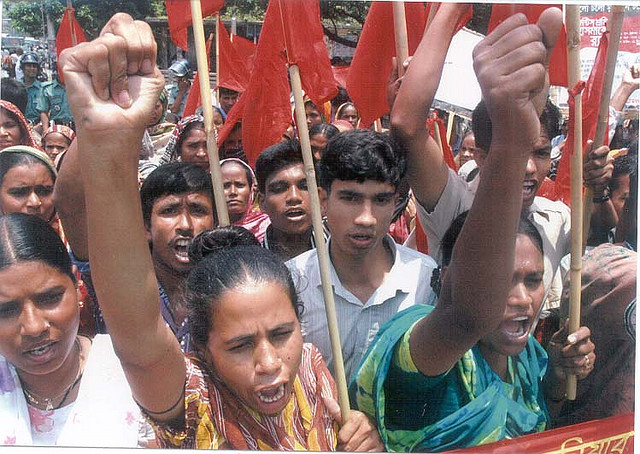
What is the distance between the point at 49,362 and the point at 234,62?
130cm

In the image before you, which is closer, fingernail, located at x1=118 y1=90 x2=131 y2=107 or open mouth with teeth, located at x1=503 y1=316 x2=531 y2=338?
fingernail, located at x1=118 y1=90 x2=131 y2=107

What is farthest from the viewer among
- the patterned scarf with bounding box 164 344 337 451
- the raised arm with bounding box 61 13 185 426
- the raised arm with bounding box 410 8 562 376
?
the patterned scarf with bounding box 164 344 337 451

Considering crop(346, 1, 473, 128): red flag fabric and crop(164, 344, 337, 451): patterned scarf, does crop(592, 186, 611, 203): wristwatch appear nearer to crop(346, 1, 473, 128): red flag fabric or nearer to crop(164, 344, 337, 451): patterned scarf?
crop(346, 1, 473, 128): red flag fabric

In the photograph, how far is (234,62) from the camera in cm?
296

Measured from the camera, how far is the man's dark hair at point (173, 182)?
2.61m

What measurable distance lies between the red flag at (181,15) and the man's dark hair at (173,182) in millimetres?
420

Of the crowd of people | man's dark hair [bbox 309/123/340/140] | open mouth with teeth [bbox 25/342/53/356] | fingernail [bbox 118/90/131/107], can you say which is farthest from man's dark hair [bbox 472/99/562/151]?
open mouth with teeth [bbox 25/342/53/356]

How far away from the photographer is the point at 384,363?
2.66 m

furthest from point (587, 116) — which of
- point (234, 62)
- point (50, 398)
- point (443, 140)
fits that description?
point (50, 398)

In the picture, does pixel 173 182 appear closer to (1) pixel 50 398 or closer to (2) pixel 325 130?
(2) pixel 325 130

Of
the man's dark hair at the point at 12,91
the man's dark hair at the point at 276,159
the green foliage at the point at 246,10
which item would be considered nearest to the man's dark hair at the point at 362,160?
the man's dark hair at the point at 276,159

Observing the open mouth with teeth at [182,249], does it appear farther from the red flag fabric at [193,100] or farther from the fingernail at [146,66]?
the fingernail at [146,66]

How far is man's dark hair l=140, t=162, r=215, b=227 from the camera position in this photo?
2.61m

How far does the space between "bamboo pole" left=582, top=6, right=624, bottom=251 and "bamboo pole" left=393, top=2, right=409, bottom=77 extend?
700 millimetres
